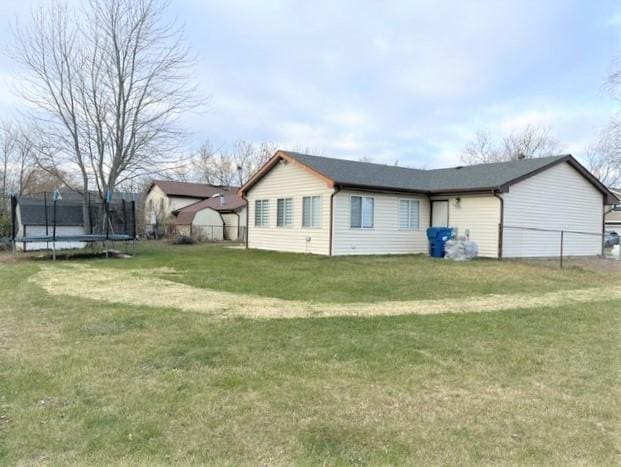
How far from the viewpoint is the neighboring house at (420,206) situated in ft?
50.3

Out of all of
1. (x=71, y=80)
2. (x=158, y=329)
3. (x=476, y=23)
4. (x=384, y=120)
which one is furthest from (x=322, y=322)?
(x=384, y=120)

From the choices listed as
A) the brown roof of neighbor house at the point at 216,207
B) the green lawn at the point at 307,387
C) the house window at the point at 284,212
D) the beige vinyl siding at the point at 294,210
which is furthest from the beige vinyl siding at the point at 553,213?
the brown roof of neighbor house at the point at 216,207

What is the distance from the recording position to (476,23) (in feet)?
38.0

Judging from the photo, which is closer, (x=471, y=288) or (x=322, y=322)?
(x=322, y=322)

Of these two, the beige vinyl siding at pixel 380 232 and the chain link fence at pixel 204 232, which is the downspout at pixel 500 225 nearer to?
the beige vinyl siding at pixel 380 232

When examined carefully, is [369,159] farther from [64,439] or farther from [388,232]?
[64,439]

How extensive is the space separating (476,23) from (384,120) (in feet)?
46.1

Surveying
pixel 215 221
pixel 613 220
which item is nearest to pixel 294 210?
pixel 215 221

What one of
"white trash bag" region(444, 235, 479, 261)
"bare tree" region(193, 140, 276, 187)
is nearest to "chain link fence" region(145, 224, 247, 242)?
"bare tree" region(193, 140, 276, 187)

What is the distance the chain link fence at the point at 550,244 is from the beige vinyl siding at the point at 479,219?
0.38 m

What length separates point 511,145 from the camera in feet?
128

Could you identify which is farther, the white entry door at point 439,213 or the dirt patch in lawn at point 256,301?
the white entry door at point 439,213

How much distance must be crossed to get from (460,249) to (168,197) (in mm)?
27630

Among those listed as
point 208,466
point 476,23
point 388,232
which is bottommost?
point 208,466
